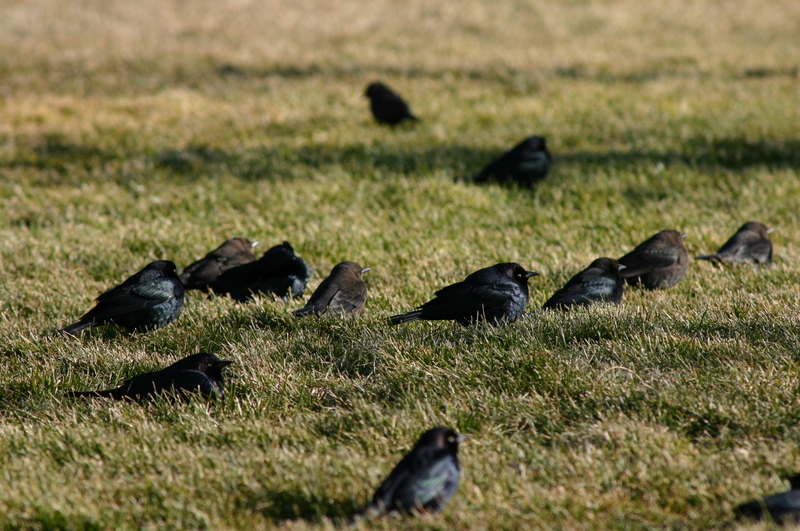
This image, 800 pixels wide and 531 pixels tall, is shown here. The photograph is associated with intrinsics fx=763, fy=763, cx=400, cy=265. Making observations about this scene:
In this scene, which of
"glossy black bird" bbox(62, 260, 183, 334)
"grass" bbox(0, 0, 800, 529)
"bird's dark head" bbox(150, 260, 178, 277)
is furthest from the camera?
"bird's dark head" bbox(150, 260, 178, 277)

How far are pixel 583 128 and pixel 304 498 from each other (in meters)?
9.15

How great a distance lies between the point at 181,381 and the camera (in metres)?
4.20

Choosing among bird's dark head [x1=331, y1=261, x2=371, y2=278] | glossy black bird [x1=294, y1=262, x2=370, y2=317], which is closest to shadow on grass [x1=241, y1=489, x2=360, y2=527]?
glossy black bird [x1=294, y1=262, x2=370, y2=317]

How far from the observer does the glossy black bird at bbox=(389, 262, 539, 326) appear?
5.11 m

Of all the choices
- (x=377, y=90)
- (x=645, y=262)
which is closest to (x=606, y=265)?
(x=645, y=262)

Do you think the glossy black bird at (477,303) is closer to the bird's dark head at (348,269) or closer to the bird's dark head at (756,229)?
the bird's dark head at (348,269)

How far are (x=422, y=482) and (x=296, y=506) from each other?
57 centimetres

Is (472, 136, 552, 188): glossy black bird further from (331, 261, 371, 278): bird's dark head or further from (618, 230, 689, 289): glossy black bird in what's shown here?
(331, 261, 371, 278): bird's dark head

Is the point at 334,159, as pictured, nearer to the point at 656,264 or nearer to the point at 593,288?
the point at 656,264

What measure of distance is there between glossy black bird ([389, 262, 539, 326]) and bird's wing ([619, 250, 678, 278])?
1.31 metres

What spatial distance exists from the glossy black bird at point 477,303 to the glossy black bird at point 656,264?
1.31 m

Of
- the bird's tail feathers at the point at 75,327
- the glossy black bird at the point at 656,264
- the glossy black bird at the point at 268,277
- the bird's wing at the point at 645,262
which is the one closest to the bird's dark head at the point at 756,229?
the glossy black bird at the point at 656,264

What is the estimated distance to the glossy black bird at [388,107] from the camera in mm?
11367

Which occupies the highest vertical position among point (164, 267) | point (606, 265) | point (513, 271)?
point (164, 267)
